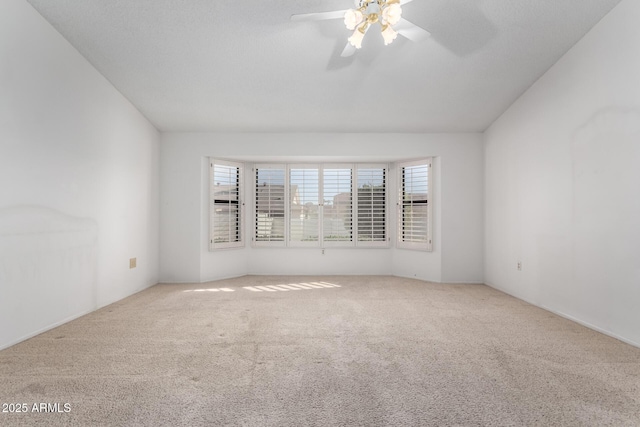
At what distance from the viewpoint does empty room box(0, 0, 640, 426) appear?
69.1 inches

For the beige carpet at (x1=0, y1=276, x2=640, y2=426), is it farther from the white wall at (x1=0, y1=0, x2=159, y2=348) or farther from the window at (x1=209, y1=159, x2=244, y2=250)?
the window at (x1=209, y1=159, x2=244, y2=250)

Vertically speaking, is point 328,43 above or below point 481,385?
above

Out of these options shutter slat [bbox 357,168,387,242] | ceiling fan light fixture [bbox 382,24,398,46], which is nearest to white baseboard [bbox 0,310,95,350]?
ceiling fan light fixture [bbox 382,24,398,46]

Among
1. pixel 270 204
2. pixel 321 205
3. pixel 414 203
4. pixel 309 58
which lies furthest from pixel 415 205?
pixel 309 58

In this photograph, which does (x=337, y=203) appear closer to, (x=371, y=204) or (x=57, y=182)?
(x=371, y=204)

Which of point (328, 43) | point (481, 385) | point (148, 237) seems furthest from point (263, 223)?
point (481, 385)

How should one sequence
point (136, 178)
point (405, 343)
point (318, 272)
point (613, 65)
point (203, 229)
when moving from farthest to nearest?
point (318, 272)
point (203, 229)
point (136, 178)
point (613, 65)
point (405, 343)

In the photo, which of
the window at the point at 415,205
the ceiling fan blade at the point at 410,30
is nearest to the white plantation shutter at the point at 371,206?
the window at the point at 415,205

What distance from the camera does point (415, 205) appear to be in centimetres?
520

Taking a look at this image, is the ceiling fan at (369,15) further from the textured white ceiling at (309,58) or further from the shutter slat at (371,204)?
the shutter slat at (371,204)

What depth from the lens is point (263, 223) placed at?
5.48 metres

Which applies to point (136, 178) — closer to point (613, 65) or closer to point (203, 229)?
point (203, 229)

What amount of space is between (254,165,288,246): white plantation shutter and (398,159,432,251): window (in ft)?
6.42

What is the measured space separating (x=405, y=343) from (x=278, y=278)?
301 cm
